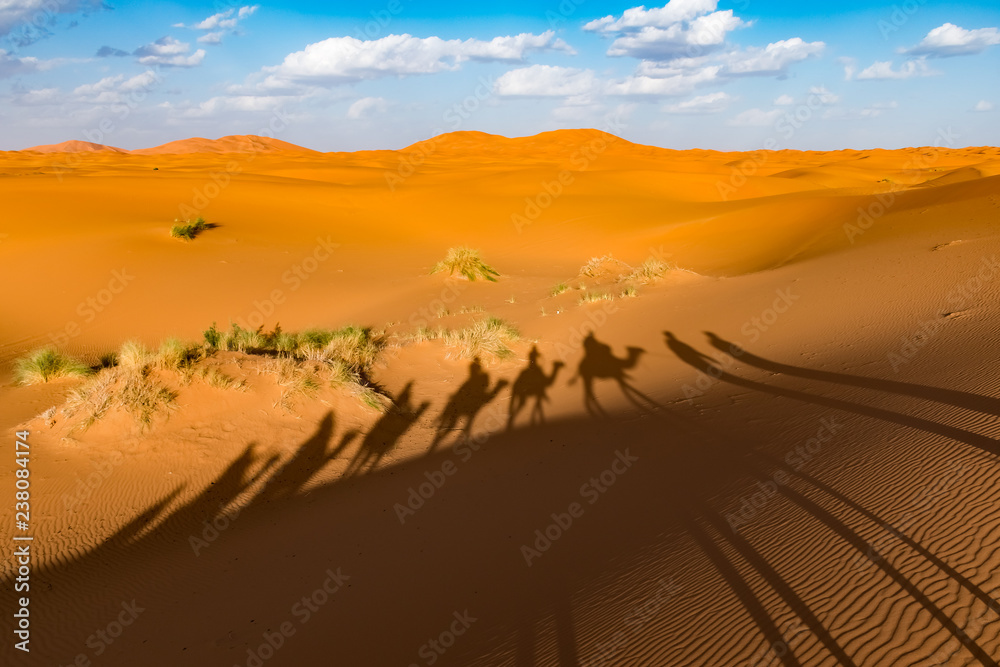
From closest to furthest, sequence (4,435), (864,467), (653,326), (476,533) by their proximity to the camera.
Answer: (864,467) → (476,533) → (4,435) → (653,326)

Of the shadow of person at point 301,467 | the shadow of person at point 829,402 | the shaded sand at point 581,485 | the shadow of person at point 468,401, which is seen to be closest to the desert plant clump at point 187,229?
the shaded sand at point 581,485

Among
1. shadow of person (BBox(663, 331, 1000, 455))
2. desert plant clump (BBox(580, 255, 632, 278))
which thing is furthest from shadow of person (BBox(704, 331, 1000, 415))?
desert plant clump (BBox(580, 255, 632, 278))

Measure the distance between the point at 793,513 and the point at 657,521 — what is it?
93 cm

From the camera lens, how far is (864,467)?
13.9 feet

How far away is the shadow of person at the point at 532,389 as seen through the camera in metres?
7.85

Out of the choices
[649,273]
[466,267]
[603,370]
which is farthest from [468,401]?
[466,267]

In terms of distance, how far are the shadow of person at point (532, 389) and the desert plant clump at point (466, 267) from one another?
22.5 feet

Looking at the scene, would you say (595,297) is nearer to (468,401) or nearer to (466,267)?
(468,401)

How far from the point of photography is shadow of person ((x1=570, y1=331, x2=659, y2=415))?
771cm

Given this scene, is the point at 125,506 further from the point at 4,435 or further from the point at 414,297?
the point at 414,297

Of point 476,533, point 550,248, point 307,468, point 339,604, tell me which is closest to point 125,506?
point 307,468

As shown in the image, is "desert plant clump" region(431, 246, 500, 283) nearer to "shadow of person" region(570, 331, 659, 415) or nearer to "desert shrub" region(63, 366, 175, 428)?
"shadow of person" region(570, 331, 659, 415)

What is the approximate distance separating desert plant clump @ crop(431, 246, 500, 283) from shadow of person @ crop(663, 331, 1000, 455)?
743 cm

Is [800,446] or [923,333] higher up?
[923,333]
